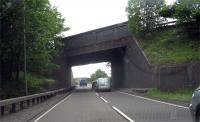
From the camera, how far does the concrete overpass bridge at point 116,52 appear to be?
52.6m

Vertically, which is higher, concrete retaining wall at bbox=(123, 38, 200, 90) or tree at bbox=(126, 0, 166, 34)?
tree at bbox=(126, 0, 166, 34)

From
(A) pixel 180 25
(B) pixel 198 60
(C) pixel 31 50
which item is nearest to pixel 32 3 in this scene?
(C) pixel 31 50

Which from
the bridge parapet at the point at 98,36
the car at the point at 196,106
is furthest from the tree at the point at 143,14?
the car at the point at 196,106

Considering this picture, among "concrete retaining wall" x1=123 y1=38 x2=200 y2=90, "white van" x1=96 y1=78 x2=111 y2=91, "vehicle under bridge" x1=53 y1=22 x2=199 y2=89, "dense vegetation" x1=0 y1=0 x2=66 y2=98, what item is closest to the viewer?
"dense vegetation" x1=0 y1=0 x2=66 y2=98

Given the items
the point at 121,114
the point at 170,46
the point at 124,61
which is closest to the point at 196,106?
the point at 121,114

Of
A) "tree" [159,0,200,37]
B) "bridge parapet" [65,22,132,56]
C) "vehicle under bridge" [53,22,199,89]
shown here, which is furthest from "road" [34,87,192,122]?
"bridge parapet" [65,22,132,56]

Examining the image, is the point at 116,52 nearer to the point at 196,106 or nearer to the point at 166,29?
the point at 166,29

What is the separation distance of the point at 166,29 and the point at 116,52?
10803 mm

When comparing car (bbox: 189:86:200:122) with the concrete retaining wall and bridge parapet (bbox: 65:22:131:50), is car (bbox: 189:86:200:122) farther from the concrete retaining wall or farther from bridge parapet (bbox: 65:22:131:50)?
bridge parapet (bbox: 65:22:131:50)

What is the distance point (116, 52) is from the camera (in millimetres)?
68875

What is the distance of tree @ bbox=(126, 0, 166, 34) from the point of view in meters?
58.1

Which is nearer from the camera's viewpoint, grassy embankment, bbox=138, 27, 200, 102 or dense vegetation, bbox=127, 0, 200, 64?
grassy embankment, bbox=138, 27, 200, 102

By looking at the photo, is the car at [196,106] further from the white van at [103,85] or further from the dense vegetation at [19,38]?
the white van at [103,85]

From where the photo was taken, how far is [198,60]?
132 feet
